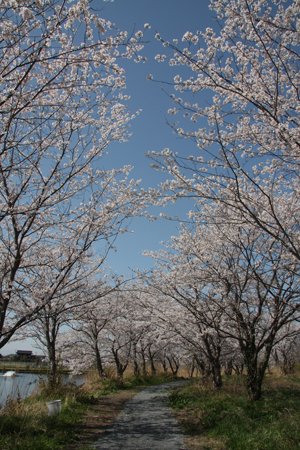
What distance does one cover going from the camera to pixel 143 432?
6.07 metres

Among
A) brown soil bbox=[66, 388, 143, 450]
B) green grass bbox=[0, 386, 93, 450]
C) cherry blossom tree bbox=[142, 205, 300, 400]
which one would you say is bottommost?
brown soil bbox=[66, 388, 143, 450]

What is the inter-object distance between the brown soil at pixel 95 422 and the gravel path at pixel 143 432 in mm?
189

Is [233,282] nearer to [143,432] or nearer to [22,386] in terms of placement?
[143,432]

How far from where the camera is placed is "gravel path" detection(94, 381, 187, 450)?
16.5 ft

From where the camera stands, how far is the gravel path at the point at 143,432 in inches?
198

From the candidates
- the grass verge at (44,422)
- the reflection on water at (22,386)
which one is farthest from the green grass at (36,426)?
the reflection on water at (22,386)

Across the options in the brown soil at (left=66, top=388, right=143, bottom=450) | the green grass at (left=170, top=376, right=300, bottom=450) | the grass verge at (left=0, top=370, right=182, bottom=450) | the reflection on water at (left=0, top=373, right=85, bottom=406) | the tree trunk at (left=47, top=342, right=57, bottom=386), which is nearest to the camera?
the green grass at (left=170, top=376, right=300, bottom=450)

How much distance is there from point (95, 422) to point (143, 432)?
1483 mm

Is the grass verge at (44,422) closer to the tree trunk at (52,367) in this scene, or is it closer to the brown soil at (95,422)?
the brown soil at (95,422)

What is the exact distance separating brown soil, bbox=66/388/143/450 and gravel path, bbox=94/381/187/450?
19 cm

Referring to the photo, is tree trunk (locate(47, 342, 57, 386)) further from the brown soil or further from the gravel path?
the gravel path

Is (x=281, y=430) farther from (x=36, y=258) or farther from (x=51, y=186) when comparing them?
(x=36, y=258)

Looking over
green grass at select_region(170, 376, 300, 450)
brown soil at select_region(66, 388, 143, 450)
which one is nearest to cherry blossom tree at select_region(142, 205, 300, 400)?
green grass at select_region(170, 376, 300, 450)

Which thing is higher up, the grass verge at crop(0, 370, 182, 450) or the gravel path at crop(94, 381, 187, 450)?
the grass verge at crop(0, 370, 182, 450)
